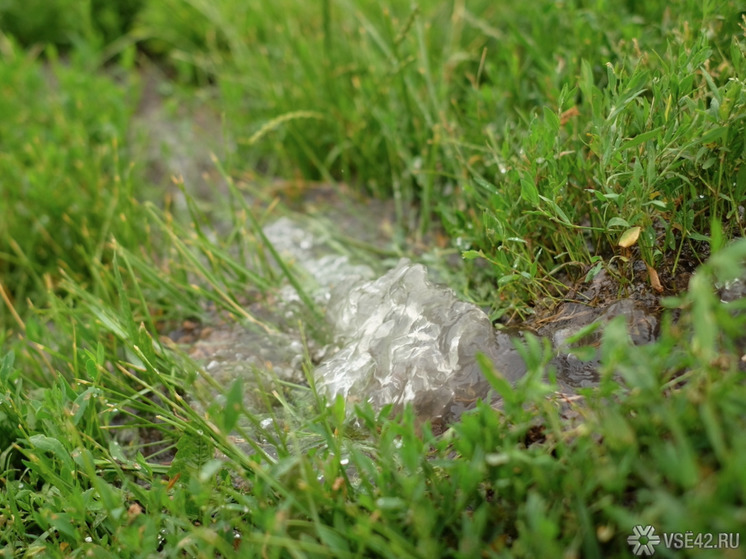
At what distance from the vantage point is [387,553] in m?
1.13

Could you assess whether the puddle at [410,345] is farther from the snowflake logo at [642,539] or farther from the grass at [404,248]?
the snowflake logo at [642,539]

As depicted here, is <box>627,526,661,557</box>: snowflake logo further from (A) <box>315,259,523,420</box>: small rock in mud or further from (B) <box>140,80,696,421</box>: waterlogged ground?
(A) <box>315,259,523,420</box>: small rock in mud

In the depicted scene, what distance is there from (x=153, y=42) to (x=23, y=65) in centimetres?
81

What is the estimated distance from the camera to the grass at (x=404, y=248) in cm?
113

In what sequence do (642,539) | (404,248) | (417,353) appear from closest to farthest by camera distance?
(642,539) → (417,353) → (404,248)

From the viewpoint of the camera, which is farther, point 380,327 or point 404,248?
point 404,248

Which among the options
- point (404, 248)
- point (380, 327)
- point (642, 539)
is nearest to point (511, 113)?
point (404, 248)

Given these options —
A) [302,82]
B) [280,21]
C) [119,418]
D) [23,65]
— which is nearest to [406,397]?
[119,418]

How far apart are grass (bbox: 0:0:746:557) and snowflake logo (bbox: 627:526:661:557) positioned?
0.07 feet

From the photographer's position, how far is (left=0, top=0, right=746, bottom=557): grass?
44.4 inches

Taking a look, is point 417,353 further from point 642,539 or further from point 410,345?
point 642,539

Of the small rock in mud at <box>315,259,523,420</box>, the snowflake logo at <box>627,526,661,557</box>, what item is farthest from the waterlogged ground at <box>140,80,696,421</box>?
the snowflake logo at <box>627,526,661,557</box>

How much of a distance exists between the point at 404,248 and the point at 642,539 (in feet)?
4.26

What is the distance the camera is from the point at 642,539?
1.15 meters
